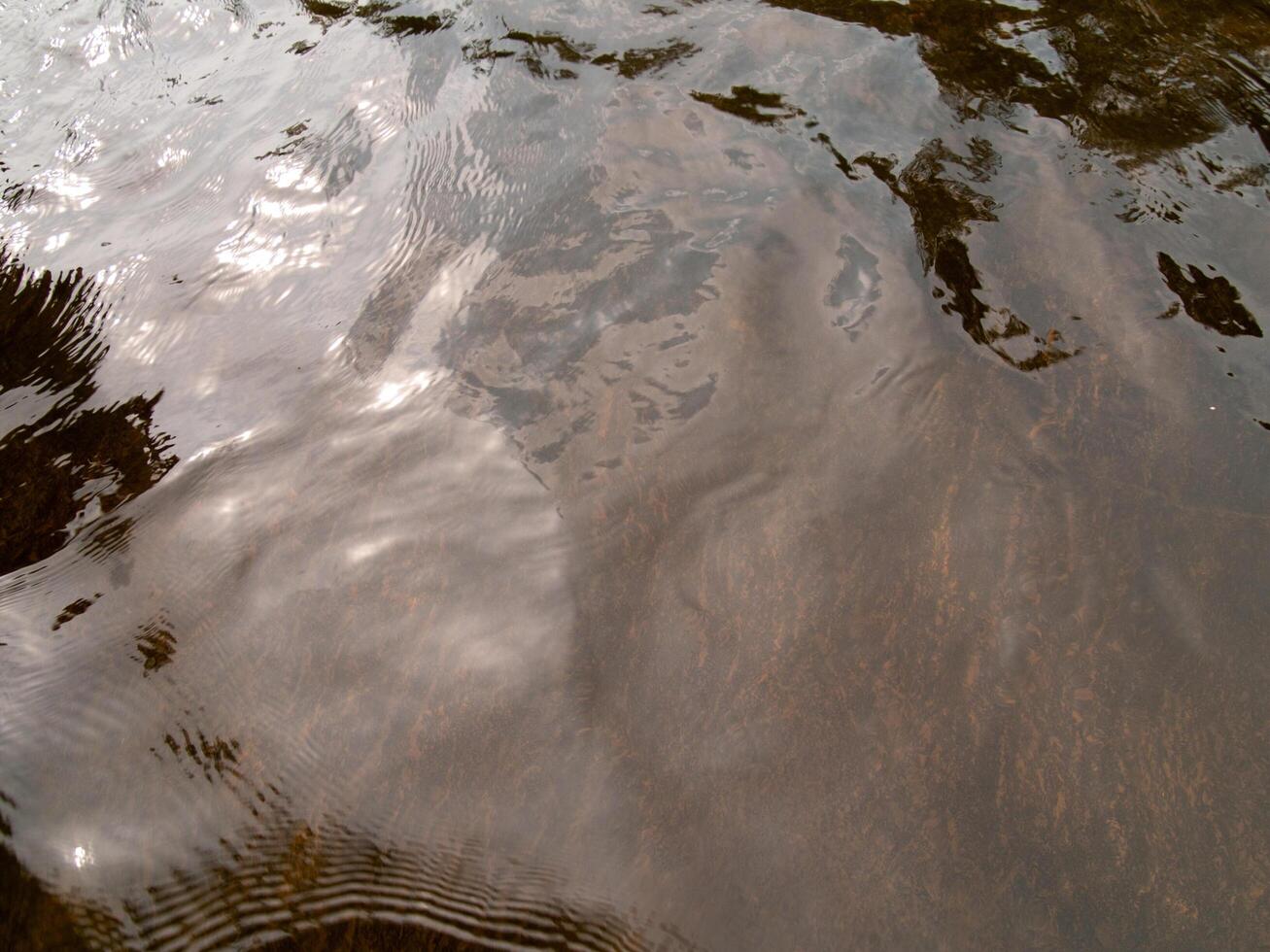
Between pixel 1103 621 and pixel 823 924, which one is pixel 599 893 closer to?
pixel 823 924

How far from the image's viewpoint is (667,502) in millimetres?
2006

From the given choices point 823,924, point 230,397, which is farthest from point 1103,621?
point 230,397

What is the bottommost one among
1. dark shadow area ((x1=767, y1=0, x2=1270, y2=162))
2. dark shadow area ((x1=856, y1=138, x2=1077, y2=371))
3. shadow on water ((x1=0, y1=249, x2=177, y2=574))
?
shadow on water ((x1=0, y1=249, x2=177, y2=574))

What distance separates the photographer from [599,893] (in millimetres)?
1519

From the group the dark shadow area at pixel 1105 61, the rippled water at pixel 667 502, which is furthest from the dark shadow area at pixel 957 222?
the dark shadow area at pixel 1105 61

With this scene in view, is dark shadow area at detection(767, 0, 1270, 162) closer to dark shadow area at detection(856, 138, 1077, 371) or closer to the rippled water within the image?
→ the rippled water

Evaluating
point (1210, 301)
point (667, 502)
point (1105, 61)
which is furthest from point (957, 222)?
point (667, 502)

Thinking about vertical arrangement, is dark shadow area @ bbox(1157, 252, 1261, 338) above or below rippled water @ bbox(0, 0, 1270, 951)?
above

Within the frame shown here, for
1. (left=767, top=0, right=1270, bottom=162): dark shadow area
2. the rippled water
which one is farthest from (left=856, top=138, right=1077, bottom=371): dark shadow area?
(left=767, top=0, right=1270, bottom=162): dark shadow area

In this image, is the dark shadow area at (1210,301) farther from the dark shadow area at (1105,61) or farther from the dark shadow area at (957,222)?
the dark shadow area at (1105,61)

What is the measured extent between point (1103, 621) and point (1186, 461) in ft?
1.56

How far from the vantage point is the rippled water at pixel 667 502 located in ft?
5.07

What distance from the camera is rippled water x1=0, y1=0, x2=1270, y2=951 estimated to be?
1544mm

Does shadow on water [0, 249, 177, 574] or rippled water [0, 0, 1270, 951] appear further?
shadow on water [0, 249, 177, 574]
